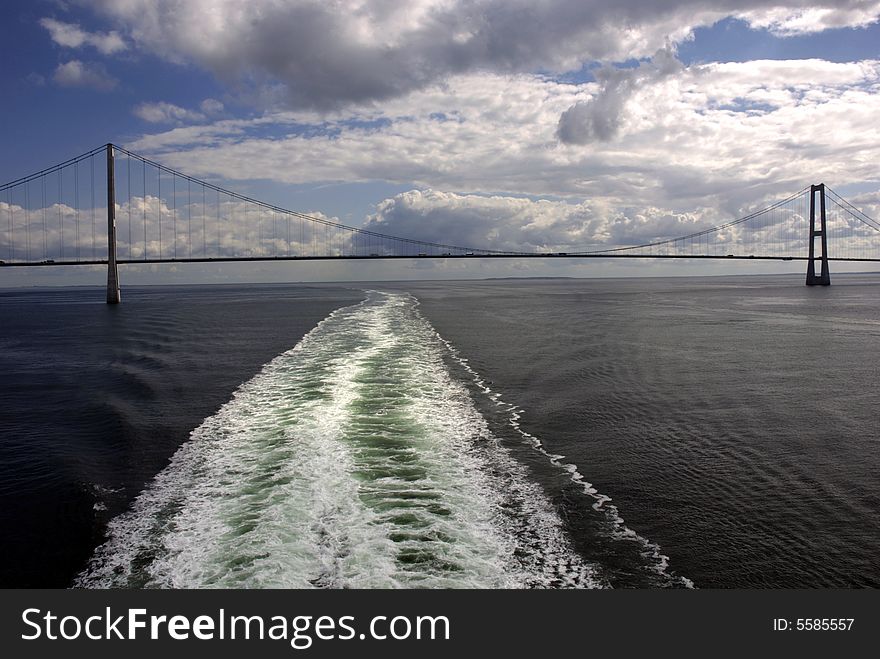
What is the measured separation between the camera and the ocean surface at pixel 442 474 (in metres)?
5.21

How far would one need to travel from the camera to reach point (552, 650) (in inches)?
168

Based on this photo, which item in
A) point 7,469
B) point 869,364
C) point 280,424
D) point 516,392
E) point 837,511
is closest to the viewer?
point 837,511

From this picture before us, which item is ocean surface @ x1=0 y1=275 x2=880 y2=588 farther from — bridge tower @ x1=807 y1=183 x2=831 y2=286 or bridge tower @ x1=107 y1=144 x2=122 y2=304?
bridge tower @ x1=807 y1=183 x2=831 y2=286

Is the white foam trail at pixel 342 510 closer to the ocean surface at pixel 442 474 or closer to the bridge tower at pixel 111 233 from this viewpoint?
the ocean surface at pixel 442 474

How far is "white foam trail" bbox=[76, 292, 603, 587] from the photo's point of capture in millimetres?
4992

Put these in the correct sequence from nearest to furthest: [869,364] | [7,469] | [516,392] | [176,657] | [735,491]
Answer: [176,657] → [735,491] → [7,469] → [516,392] → [869,364]

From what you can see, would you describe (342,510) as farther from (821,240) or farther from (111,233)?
(821,240)

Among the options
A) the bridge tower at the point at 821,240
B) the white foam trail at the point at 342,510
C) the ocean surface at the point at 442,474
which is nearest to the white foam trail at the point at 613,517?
the ocean surface at the point at 442,474

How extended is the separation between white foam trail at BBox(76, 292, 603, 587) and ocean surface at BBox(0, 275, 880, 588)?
27mm

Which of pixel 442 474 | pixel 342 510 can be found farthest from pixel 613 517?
pixel 342 510

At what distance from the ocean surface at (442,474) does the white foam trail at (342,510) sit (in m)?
0.03

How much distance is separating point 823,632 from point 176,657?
4475mm

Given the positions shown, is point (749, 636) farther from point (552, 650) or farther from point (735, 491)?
point (735, 491)

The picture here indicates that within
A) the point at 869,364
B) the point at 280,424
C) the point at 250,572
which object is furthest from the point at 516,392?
the point at 869,364
